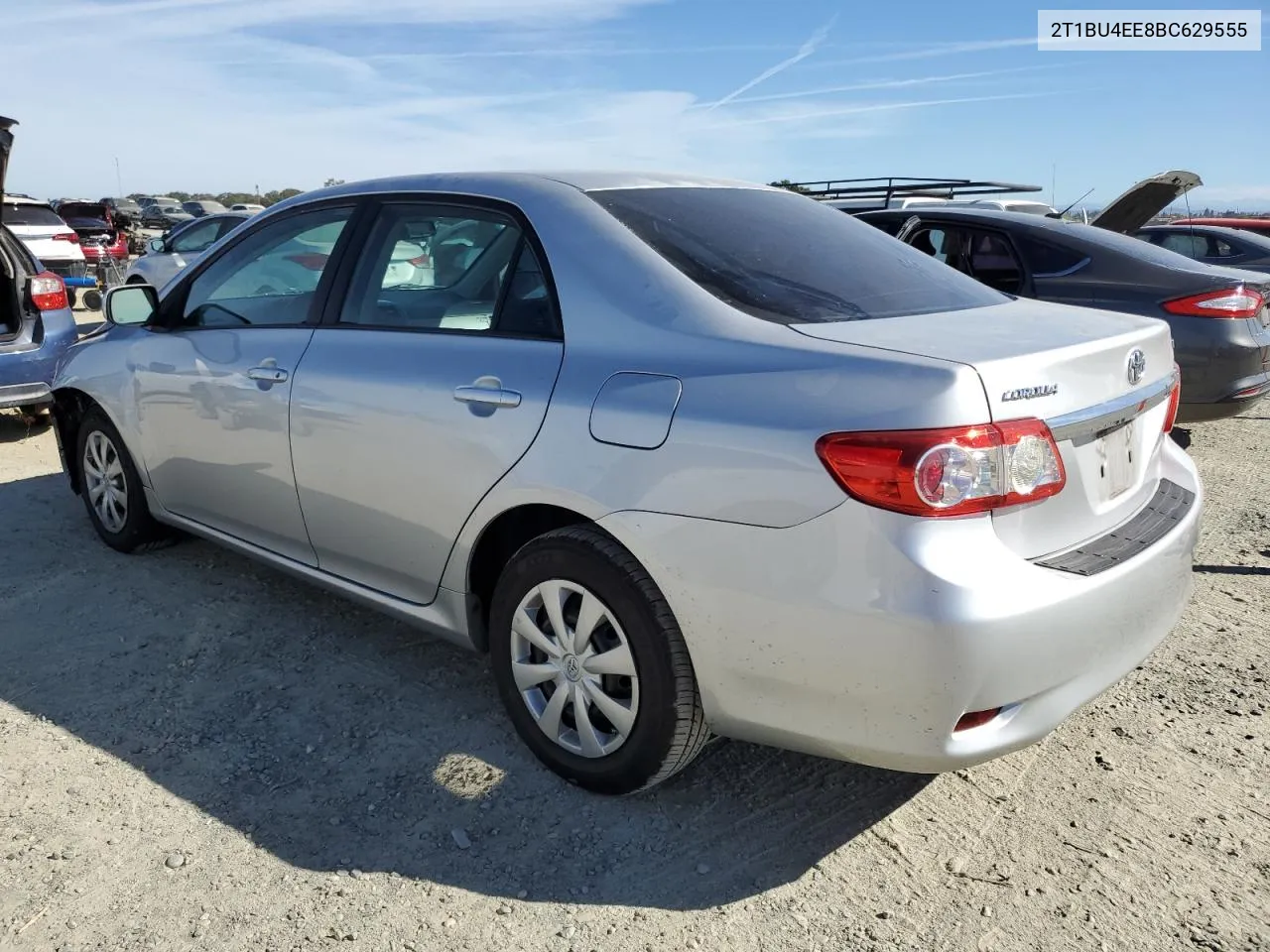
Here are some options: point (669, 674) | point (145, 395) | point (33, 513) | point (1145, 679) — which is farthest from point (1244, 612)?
point (33, 513)

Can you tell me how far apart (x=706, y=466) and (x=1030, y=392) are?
711 millimetres

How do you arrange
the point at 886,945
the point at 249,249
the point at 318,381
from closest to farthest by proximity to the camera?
the point at 886,945 → the point at 318,381 → the point at 249,249

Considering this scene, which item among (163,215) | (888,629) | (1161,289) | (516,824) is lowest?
(516,824)

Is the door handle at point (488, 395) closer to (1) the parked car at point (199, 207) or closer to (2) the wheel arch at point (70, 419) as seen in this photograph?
(2) the wheel arch at point (70, 419)

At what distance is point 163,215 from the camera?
4656 centimetres

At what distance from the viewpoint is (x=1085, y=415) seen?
93.7 inches

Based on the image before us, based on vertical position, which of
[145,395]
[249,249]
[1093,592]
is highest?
[249,249]

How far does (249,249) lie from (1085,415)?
10.00ft

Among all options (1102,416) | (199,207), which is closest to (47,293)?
(1102,416)

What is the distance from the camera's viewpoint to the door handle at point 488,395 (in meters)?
2.81

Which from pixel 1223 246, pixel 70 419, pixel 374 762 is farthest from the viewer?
pixel 1223 246

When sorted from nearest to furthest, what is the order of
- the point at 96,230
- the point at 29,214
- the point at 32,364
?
the point at 32,364 → the point at 29,214 → the point at 96,230

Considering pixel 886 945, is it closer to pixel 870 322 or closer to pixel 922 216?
pixel 870 322

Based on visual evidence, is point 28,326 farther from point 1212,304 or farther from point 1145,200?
point 1145,200
